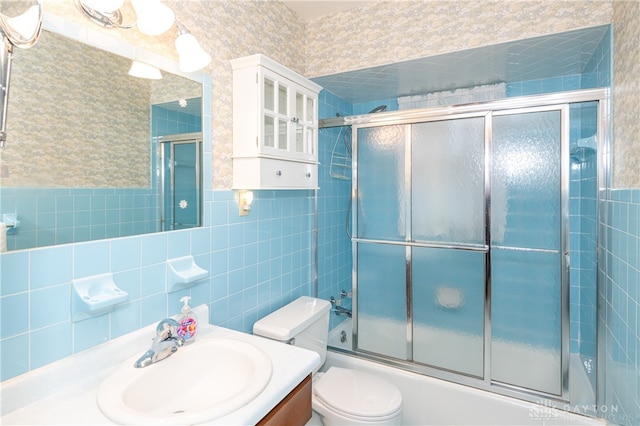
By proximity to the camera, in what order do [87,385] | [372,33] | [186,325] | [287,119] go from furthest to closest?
[372,33], [287,119], [186,325], [87,385]

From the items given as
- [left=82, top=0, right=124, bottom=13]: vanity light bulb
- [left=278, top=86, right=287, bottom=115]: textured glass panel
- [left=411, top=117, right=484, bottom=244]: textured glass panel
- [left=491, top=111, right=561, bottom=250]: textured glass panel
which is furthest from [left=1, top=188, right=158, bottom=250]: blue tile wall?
[left=491, top=111, right=561, bottom=250]: textured glass panel

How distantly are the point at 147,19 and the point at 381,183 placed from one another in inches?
59.5

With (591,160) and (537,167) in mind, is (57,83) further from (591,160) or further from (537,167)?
(591,160)

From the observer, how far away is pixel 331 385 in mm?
1751

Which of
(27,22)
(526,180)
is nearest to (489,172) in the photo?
(526,180)

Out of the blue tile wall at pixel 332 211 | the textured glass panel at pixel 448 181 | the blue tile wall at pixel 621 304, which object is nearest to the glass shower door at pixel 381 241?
the textured glass panel at pixel 448 181

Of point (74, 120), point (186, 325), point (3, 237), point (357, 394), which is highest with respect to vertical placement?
point (74, 120)

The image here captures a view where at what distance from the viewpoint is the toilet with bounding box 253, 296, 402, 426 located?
154cm

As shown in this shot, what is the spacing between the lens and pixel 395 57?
2.07 meters

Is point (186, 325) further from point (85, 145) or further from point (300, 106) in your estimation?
point (300, 106)

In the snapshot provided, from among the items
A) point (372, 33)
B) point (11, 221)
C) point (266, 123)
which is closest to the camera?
point (11, 221)

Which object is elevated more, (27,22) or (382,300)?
(27,22)

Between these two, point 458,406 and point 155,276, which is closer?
point 155,276

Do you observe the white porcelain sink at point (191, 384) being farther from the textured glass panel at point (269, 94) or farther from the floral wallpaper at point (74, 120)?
the textured glass panel at point (269, 94)
